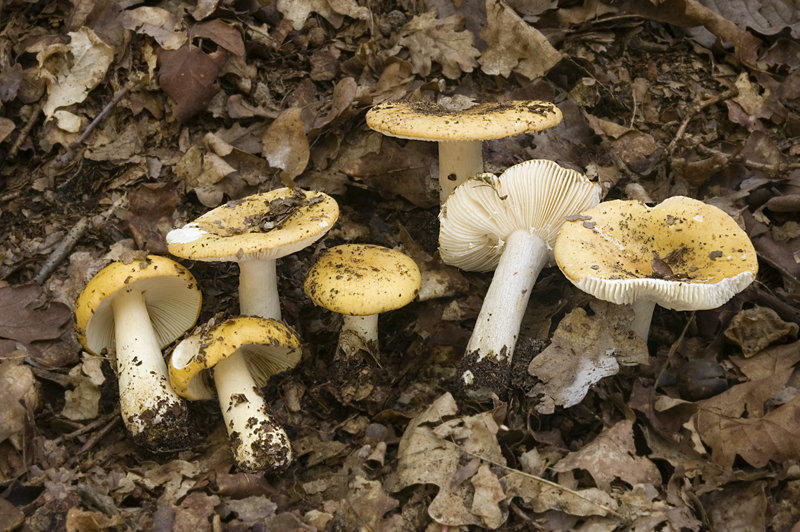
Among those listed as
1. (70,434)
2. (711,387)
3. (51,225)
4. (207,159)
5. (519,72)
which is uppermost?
(519,72)

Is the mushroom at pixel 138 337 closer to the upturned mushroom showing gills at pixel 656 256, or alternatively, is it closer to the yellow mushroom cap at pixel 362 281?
the yellow mushroom cap at pixel 362 281

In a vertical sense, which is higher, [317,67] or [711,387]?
[317,67]

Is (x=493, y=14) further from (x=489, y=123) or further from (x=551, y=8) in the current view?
(x=489, y=123)

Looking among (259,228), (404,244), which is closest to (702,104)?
(404,244)

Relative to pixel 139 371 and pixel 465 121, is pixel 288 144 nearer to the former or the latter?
pixel 465 121

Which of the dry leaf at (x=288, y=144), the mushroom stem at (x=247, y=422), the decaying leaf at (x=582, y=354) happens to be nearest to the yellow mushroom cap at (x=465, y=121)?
the dry leaf at (x=288, y=144)

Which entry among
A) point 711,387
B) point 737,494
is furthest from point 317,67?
point 737,494

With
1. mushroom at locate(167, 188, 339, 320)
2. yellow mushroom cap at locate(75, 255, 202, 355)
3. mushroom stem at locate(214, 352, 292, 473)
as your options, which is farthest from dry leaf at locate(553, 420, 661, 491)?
yellow mushroom cap at locate(75, 255, 202, 355)
